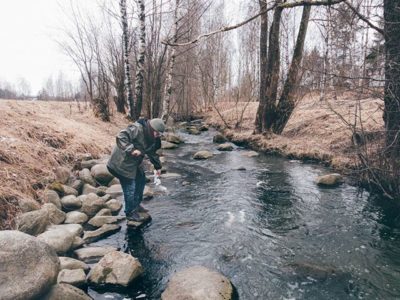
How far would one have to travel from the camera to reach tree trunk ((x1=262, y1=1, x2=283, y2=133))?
12938 millimetres

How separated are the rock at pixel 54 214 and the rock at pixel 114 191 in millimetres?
1737

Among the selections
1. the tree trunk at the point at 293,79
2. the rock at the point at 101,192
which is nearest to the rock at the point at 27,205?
the rock at the point at 101,192

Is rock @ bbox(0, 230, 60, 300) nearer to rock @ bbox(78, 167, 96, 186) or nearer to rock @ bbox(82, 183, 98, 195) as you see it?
rock @ bbox(82, 183, 98, 195)

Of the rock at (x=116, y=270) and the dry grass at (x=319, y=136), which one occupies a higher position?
the dry grass at (x=319, y=136)

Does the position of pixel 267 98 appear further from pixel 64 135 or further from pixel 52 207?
pixel 52 207

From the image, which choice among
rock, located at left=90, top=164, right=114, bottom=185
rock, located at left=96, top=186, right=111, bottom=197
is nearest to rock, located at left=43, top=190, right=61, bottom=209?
rock, located at left=96, top=186, right=111, bottom=197

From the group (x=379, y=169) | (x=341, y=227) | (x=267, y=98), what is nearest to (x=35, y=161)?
(x=341, y=227)

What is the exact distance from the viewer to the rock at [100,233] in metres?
5.33

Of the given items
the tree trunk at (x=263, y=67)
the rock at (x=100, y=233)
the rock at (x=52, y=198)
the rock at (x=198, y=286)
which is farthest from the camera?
the tree trunk at (x=263, y=67)

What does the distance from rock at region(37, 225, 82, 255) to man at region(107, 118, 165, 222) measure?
1.19 m

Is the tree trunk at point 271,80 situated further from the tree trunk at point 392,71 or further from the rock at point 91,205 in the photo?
the rock at point 91,205

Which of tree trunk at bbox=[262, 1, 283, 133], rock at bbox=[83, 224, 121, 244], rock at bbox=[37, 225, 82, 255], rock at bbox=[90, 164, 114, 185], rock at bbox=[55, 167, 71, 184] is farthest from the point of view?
tree trunk at bbox=[262, 1, 283, 133]

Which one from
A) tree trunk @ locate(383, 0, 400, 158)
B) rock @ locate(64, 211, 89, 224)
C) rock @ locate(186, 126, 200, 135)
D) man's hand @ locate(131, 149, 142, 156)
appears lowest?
rock @ locate(64, 211, 89, 224)

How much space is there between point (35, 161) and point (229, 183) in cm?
469
